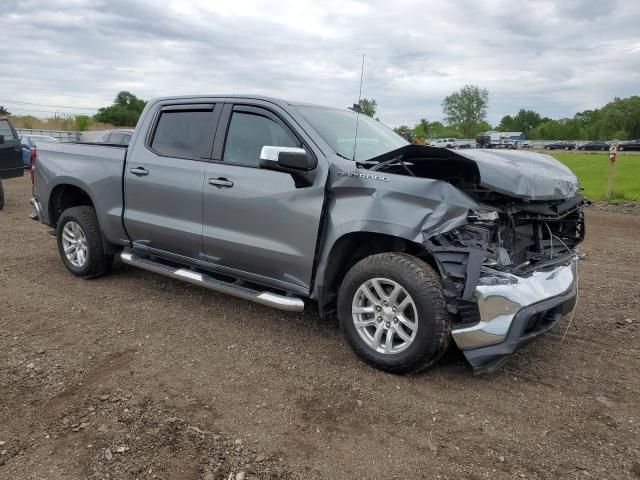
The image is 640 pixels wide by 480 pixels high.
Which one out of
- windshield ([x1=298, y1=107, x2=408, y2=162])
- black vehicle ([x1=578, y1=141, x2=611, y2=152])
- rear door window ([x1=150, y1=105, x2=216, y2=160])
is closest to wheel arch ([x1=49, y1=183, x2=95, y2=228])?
rear door window ([x1=150, y1=105, x2=216, y2=160])

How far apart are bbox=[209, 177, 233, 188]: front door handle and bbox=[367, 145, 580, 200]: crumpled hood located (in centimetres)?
118

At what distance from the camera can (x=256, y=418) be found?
3.12 m

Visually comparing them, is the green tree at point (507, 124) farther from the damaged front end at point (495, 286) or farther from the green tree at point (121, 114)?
the damaged front end at point (495, 286)

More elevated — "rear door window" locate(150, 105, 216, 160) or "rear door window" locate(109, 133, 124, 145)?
"rear door window" locate(150, 105, 216, 160)

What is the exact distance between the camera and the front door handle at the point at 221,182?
14.2 feet

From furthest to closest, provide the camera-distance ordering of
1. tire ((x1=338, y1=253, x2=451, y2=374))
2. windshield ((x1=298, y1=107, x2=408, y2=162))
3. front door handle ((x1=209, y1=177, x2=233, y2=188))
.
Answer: front door handle ((x1=209, y1=177, x2=233, y2=188)) < windshield ((x1=298, y1=107, x2=408, y2=162)) < tire ((x1=338, y1=253, x2=451, y2=374))

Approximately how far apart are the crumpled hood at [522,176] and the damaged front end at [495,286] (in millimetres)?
142

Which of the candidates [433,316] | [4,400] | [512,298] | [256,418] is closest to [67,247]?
[4,400]

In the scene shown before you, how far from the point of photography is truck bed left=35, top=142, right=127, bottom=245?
17.3 feet

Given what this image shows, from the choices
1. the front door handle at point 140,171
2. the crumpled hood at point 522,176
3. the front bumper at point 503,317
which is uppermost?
the crumpled hood at point 522,176

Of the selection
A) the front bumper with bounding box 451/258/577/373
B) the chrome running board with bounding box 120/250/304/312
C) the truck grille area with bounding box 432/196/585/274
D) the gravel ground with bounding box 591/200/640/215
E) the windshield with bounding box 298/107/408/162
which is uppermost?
the windshield with bounding box 298/107/408/162

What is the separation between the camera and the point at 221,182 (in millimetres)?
4375

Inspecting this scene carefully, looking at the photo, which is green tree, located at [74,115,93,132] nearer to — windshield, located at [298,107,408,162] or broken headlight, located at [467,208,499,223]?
windshield, located at [298,107,408,162]

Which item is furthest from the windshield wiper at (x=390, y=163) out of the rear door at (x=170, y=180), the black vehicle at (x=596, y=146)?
the black vehicle at (x=596, y=146)
